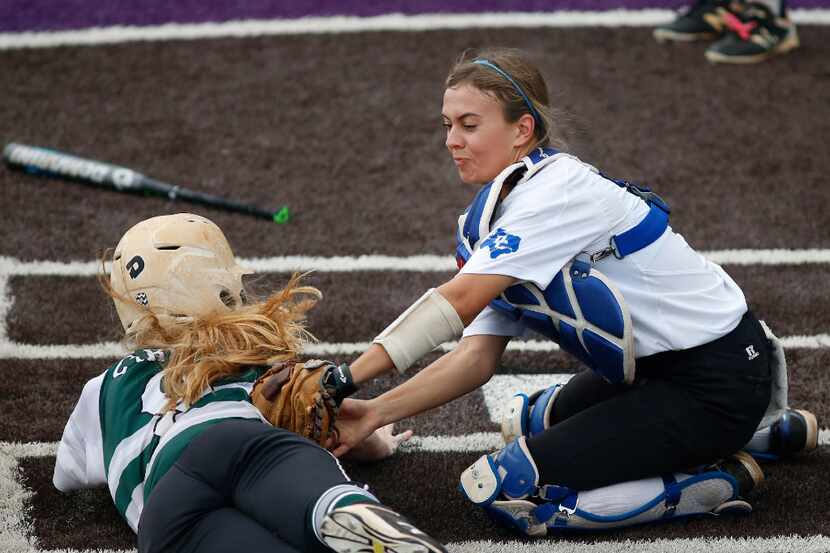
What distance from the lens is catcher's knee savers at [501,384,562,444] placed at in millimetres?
3432

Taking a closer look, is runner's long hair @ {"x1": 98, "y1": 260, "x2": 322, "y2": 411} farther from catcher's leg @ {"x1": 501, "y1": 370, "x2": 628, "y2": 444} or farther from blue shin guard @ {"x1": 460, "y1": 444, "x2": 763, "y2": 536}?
catcher's leg @ {"x1": 501, "y1": 370, "x2": 628, "y2": 444}

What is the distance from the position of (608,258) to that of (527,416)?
666 mm

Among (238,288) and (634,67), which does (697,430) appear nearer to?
(238,288)

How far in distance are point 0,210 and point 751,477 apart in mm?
3471

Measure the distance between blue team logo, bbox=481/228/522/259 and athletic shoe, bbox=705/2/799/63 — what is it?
4.35 meters

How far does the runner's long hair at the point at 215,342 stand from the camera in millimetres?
2871

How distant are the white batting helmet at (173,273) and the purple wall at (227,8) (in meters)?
4.62

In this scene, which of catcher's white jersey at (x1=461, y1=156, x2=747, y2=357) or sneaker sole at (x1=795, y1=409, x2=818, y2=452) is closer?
catcher's white jersey at (x1=461, y1=156, x2=747, y2=357)

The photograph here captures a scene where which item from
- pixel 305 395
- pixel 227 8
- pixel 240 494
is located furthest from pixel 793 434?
pixel 227 8

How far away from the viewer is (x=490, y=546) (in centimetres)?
296

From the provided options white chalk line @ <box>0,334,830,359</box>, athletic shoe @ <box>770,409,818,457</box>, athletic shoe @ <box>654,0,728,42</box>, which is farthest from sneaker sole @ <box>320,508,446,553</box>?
athletic shoe @ <box>654,0,728,42</box>

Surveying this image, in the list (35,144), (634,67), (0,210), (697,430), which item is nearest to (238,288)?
(697,430)

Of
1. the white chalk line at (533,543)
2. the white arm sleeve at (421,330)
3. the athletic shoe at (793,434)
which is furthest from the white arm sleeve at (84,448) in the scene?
the athletic shoe at (793,434)

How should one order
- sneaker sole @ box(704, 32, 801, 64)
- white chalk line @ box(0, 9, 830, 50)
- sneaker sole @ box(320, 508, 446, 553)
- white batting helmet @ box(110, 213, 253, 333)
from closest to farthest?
sneaker sole @ box(320, 508, 446, 553), white batting helmet @ box(110, 213, 253, 333), sneaker sole @ box(704, 32, 801, 64), white chalk line @ box(0, 9, 830, 50)
